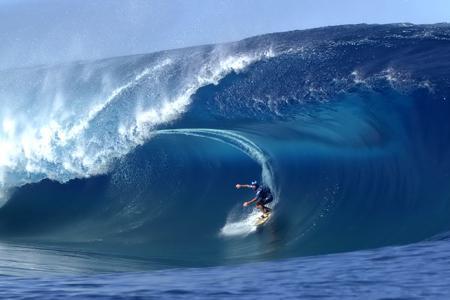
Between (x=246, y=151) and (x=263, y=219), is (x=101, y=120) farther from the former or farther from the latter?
(x=263, y=219)

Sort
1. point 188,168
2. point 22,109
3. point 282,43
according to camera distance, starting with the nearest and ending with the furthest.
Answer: point 188,168 → point 282,43 → point 22,109

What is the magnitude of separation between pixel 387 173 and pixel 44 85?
38.3ft

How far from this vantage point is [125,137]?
1599 cm

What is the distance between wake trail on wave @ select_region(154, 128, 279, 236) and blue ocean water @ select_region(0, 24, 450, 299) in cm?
3

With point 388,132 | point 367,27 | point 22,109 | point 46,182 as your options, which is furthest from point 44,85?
point 388,132

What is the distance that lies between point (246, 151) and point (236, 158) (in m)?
0.23

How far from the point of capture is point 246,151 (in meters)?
14.8

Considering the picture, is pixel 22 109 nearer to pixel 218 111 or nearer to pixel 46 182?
pixel 46 182

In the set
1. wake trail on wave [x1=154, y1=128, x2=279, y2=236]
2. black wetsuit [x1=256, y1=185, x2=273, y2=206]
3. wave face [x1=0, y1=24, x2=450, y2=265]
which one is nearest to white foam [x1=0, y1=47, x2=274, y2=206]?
wave face [x1=0, y1=24, x2=450, y2=265]

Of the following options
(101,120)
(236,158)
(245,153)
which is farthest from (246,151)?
(101,120)

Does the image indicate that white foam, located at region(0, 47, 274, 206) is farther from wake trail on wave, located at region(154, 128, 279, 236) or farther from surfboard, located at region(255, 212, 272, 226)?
surfboard, located at region(255, 212, 272, 226)

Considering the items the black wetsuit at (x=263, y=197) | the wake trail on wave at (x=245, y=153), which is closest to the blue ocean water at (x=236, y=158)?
the wake trail on wave at (x=245, y=153)

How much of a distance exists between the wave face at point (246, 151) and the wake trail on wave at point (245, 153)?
30 millimetres

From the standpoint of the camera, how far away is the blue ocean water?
10.9 m
